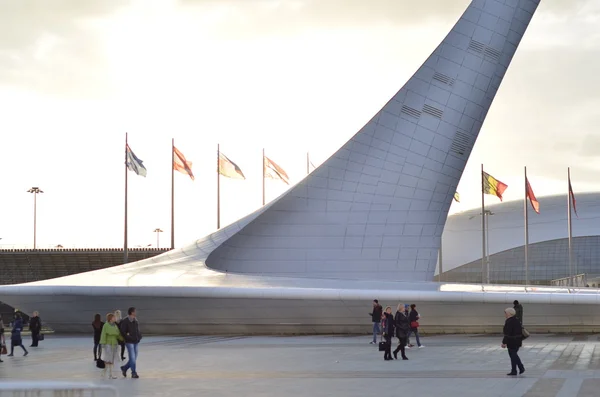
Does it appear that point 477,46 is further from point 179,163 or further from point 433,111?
point 179,163

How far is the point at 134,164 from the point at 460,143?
19163 mm

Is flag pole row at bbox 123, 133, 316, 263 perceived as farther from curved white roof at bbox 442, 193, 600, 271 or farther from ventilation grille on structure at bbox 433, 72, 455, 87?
curved white roof at bbox 442, 193, 600, 271

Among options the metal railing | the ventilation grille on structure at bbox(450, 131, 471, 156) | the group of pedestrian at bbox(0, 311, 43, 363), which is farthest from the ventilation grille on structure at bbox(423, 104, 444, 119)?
the metal railing

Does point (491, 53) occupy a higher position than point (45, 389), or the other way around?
point (491, 53)

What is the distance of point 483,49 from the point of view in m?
33.3

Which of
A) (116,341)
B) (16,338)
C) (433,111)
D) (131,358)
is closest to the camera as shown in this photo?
(131,358)

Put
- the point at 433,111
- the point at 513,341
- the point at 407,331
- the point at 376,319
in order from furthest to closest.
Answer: the point at 433,111, the point at 376,319, the point at 407,331, the point at 513,341

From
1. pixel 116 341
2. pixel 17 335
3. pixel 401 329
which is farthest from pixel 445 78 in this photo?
pixel 116 341

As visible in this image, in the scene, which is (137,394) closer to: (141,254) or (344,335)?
(344,335)

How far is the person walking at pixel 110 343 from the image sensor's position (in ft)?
54.5

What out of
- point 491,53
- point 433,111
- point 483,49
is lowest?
point 433,111

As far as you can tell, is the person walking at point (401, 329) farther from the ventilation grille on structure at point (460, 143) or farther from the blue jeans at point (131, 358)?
the ventilation grille on structure at point (460, 143)

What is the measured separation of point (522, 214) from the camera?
87.5 meters

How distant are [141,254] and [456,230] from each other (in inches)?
1507
